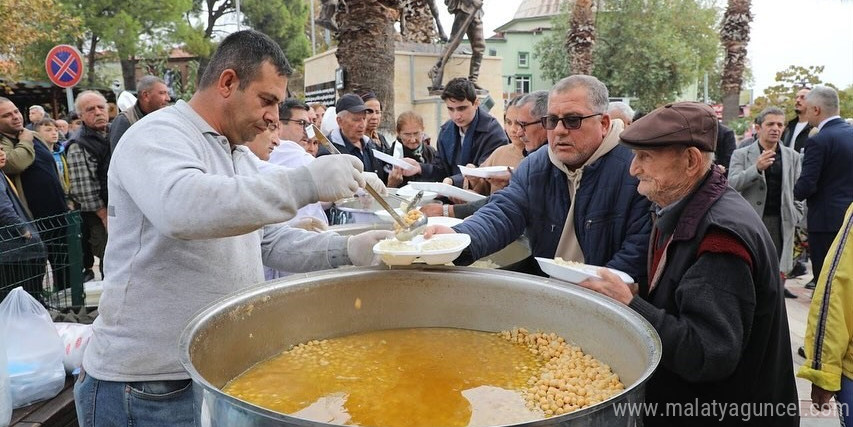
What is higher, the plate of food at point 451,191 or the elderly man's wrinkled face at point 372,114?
the elderly man's wrinkled face at point 372,114

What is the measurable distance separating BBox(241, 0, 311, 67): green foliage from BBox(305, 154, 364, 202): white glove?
35.6m

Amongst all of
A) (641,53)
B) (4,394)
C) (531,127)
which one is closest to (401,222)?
(4,394)

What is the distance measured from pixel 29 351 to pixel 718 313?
284cm

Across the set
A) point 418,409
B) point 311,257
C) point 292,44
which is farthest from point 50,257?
point 292,44

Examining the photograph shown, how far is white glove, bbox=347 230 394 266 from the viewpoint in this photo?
2.08 metres

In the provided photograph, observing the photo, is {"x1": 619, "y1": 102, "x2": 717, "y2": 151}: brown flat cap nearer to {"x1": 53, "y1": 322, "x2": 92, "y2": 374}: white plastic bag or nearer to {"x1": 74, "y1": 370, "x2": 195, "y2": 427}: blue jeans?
{"x1": 74, "y1": 370, "x2": 195, "y2": 427}: blue jeans

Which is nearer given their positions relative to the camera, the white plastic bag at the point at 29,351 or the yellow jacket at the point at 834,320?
the yellow jacket at the point at 834,320

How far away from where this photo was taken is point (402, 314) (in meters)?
2.07

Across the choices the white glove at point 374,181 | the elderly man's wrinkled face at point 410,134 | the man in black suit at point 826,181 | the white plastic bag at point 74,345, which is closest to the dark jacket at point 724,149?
the man in black suit at point 826,181

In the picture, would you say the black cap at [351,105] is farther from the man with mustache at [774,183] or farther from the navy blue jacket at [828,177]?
the navy blue jacket at [828,177]

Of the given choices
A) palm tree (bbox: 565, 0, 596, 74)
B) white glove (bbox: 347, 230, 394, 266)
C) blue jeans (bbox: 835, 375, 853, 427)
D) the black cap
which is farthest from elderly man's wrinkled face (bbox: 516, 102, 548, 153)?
palm tree (bbox: 565, 0, 596, 74)

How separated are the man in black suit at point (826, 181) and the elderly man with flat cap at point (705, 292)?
380cm

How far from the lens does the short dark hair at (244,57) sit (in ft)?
5.53

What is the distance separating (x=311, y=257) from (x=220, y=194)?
2.60 feet
